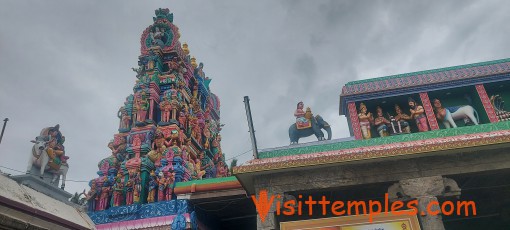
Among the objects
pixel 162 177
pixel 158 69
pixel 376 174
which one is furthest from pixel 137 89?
pixel 376 174

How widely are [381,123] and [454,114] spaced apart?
2.64 m

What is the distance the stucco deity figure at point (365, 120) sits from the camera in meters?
13.2

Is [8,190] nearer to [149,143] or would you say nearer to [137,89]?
[149,143]

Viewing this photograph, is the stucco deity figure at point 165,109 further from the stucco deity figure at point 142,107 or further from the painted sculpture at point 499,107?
the painted sculpture at point 499,107

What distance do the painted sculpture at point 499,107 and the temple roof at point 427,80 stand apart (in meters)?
0.71

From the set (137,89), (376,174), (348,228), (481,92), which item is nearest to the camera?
(348,228)

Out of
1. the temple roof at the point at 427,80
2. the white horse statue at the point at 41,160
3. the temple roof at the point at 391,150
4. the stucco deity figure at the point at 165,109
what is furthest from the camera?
the stucco deity figure at the point at 165,109

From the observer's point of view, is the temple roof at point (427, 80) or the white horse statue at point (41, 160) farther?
the temple roof at point (427, 80)

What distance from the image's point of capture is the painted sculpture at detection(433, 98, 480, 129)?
1297 centimetres

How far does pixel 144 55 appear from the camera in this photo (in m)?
16.2

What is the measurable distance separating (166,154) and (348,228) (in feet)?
23.5

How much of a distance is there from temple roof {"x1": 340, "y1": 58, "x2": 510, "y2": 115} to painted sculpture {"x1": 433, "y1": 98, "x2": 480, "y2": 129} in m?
0.89

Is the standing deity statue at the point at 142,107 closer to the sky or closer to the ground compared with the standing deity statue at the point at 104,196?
closer to the sky

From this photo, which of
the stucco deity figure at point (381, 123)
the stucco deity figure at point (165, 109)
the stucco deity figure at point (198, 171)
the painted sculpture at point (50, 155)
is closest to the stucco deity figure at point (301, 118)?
the stucco deity figure at point (381, 123)
